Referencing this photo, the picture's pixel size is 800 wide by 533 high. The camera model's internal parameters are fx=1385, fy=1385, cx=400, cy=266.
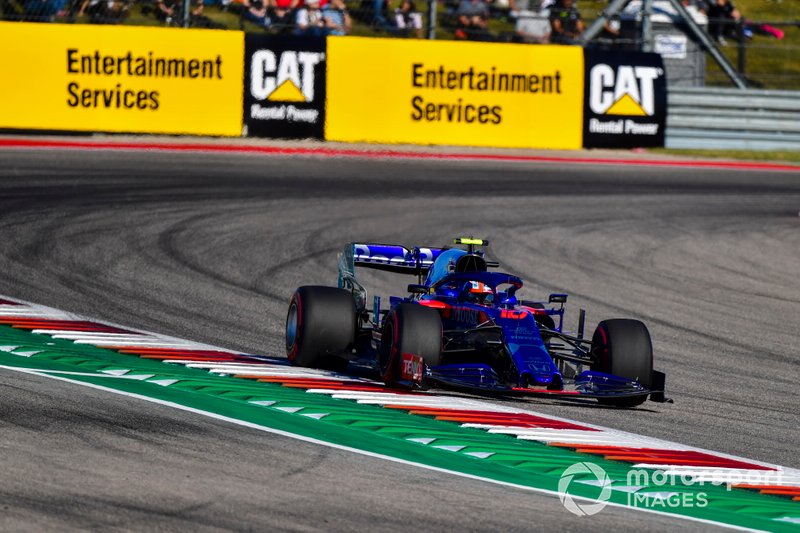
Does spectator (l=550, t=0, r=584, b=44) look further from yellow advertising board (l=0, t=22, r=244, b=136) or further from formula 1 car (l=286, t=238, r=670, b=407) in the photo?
formula 1 car (l=286, t=238, r=670, b=407)

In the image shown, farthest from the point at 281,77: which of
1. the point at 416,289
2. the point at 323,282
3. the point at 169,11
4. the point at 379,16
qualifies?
the point at 416,289

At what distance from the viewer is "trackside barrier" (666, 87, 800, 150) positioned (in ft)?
83.3

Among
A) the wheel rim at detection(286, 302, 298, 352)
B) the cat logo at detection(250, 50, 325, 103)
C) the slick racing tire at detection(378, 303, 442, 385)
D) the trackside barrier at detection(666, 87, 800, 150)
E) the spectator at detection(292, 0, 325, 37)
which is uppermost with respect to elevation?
the spectator at detection(292, 0, 325, 37)

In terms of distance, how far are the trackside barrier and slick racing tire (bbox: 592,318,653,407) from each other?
53.1 ft

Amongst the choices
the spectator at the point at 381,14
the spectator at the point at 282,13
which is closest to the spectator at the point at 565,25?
the spectator at the point at 381,14

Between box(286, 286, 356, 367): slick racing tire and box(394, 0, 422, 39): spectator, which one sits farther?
box(394, 0, 422, 39): spectator

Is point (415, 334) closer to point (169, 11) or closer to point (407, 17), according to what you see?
point (169, 11)

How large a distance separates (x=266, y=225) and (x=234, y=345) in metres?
6.16

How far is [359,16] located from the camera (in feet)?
80.4

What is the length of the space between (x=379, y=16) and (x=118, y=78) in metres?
4.84

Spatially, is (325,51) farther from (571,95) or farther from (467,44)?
(571,95)

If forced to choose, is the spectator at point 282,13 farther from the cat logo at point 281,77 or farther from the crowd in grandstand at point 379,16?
the cat logo at point 281,77

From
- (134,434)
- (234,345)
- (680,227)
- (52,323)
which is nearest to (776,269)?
(680,227)

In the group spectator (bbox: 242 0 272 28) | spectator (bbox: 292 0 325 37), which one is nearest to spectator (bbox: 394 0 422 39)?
spectator (bbox: 292 0 325 37)
